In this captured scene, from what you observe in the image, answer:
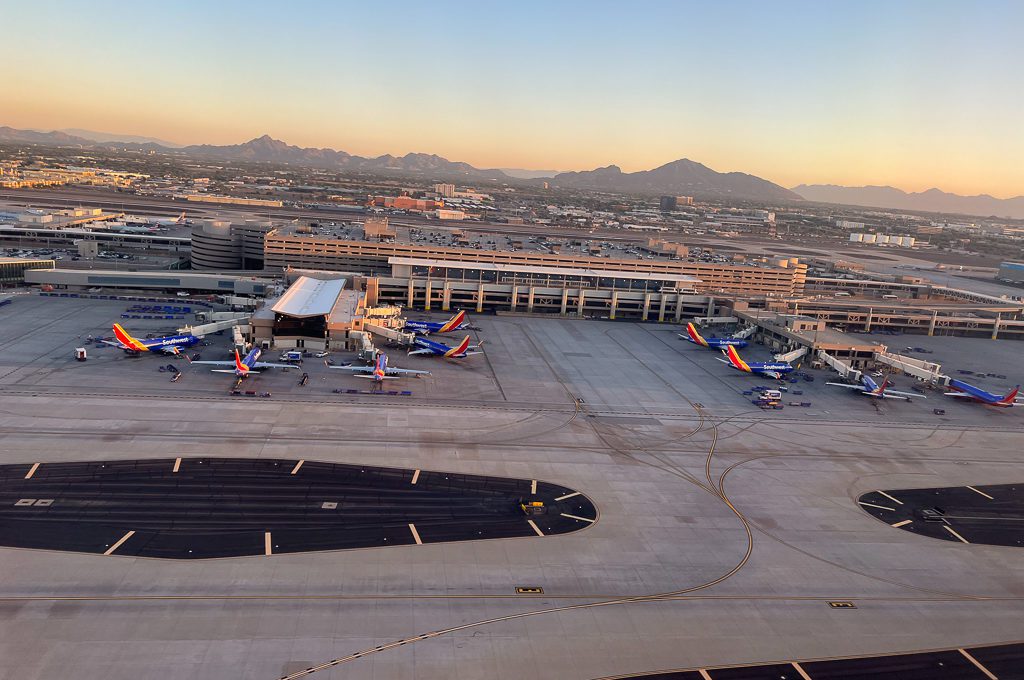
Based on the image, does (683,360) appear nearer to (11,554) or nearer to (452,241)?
(452,241)

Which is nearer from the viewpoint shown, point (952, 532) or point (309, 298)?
point (952, 532)

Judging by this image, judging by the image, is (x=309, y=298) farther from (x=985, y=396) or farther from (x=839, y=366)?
(x=985, y=396)

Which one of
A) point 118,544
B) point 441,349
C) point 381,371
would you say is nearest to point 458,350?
point 441,349

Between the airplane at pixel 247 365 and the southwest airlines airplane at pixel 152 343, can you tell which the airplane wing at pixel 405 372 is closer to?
the airplane at pixel 247 365

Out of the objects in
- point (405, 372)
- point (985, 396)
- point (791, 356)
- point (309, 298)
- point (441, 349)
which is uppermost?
point (309, 298)

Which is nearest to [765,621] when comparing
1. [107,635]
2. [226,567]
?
[226,567]

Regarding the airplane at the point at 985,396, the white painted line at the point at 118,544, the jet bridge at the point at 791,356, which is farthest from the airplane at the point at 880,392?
the white painted line at the point at 118,544

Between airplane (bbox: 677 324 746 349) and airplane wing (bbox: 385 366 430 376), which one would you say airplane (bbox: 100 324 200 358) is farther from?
airplane (bbox: 677 324 746 349)
